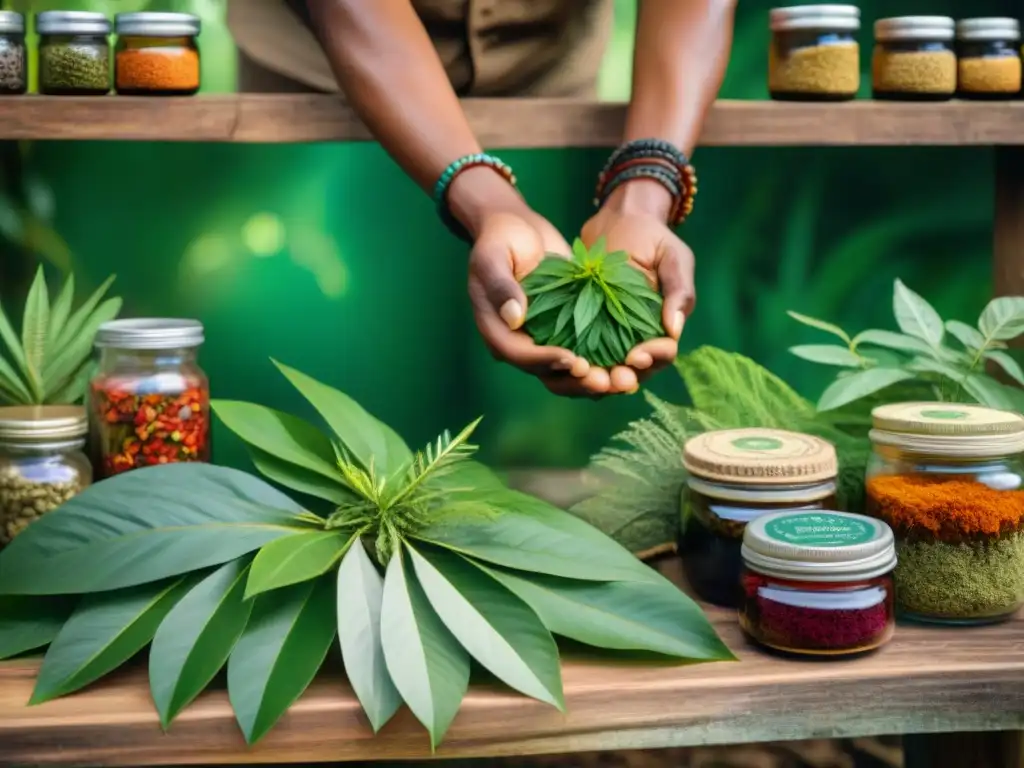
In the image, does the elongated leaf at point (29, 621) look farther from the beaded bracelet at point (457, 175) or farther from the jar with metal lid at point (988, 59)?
the jar with metal lid at point (988, 59)

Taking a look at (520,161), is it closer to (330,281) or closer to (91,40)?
(330,281)

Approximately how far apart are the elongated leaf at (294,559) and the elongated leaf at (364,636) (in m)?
0.01

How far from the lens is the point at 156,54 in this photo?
1047 millimetres

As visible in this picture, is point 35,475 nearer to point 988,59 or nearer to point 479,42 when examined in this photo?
point 479,42

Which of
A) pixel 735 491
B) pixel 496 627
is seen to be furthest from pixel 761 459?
pixel 496 627

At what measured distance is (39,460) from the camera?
3.10ft

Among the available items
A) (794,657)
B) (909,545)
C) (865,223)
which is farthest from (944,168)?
(794,657)

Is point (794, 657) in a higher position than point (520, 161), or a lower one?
lower

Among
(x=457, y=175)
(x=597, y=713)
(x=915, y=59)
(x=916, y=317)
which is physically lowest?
(x=597, y=713)

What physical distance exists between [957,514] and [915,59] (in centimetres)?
49

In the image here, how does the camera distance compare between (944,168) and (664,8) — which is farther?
(944,168)

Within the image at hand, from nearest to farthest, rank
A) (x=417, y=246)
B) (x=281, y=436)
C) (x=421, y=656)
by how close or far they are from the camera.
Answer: (x=421, y=656)
(x=281, y=436)
(x=417, y=246)

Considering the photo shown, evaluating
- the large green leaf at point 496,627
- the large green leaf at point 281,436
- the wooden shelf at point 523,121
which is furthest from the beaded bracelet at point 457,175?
the large green leaf at point 496,627

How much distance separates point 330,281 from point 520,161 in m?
0.27
